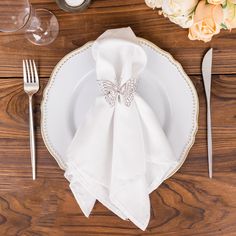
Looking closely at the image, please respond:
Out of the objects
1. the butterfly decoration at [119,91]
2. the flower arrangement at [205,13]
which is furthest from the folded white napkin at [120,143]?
the flower arrangement at [205,13]

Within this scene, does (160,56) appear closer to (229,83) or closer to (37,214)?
(229,83)

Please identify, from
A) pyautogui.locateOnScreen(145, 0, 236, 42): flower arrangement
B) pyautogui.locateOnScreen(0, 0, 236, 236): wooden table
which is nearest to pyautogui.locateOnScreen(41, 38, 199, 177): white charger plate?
pyautogui.locateOnScreen(0, 0, 236, 236): wooden table

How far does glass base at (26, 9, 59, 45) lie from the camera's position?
2.28 ft

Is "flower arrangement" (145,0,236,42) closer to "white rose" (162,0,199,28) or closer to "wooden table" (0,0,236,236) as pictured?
"white rose" (162,0,199,28)

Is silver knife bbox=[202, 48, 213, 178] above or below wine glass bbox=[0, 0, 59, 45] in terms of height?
below

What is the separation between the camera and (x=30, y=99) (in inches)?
27.4

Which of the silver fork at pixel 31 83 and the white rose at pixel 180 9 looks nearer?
the white rose at pixel 180 9

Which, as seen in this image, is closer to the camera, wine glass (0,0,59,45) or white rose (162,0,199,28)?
white rose (162,0,199,28)

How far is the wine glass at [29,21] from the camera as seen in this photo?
2.20ft

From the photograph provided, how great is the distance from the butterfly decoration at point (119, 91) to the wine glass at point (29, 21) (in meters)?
0.14

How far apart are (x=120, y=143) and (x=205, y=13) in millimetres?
231

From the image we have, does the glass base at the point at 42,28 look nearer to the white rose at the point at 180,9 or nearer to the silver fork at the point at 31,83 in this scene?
the silver fork at the point at 31,83

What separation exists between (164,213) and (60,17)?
1.20 ft

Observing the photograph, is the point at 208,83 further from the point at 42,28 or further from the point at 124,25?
the point at 42,28
